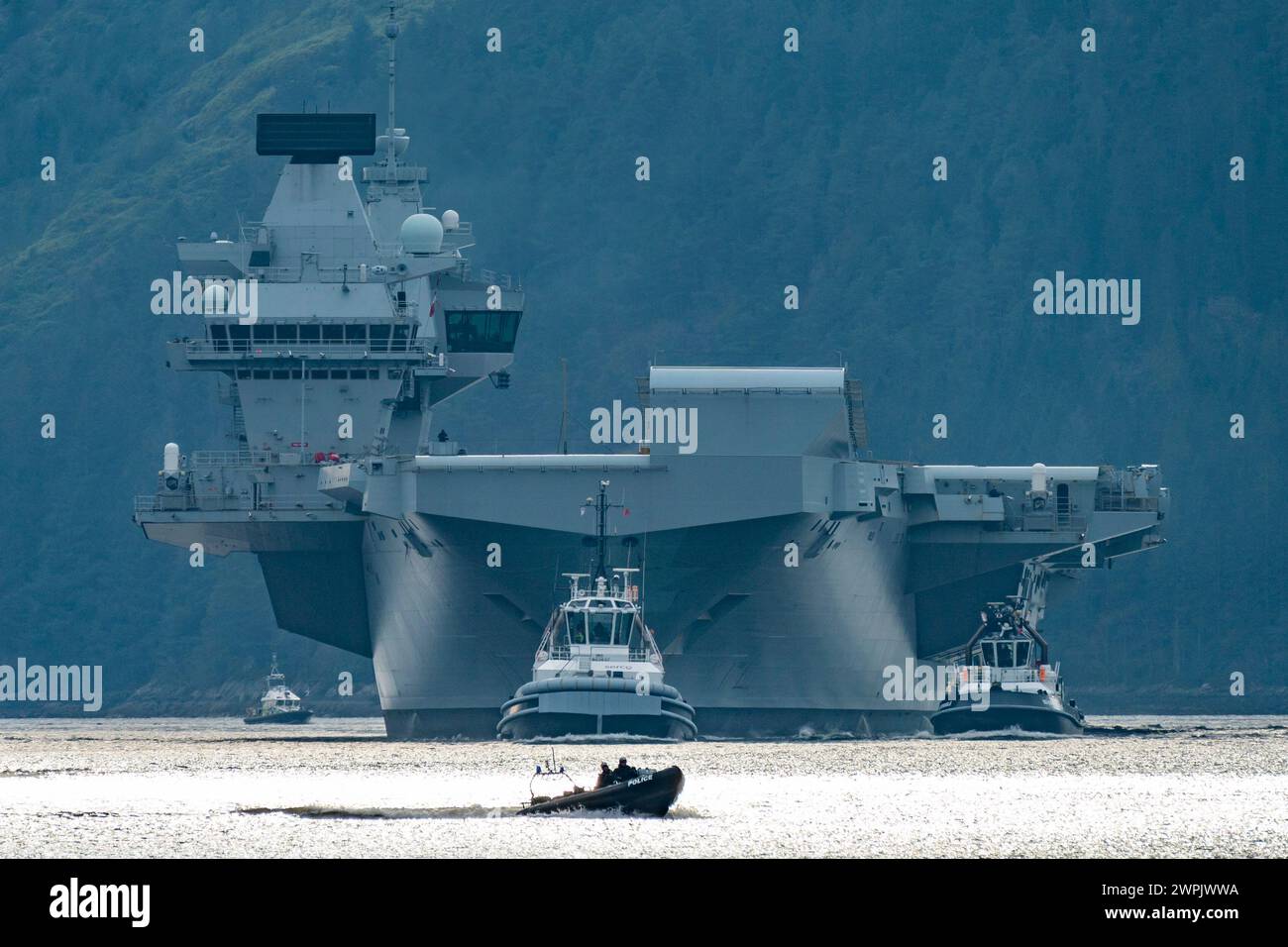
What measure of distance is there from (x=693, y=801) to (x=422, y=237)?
3112 centimetres

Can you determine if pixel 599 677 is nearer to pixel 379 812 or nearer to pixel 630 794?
pixel 379 812

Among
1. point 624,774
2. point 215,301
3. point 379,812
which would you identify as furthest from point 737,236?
point 624,774

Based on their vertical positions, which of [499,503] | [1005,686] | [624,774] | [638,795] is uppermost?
[499,503]

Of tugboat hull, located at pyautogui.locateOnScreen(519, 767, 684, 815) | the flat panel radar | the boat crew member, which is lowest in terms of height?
tugboat hull, located at pyautogui.locateOnScreen(519, 767, 684, 815)

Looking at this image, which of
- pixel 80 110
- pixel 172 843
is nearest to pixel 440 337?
pixel 172 843

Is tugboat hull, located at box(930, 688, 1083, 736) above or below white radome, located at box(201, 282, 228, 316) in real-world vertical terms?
below

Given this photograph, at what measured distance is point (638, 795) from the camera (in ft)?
103

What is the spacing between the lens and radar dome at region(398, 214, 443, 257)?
209ft

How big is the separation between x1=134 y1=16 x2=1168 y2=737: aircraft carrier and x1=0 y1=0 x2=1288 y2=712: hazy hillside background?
67.4 m

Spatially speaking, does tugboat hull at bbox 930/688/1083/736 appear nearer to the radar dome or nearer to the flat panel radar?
the radar dome

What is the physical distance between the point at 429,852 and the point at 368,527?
29.3m

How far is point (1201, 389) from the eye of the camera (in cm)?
15000

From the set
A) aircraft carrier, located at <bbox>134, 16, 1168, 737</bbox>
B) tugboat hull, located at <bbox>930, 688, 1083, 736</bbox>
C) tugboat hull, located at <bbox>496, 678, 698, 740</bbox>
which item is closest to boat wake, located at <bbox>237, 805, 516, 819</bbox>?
tugboat hull, located at <bbox>496, 678, 698, 740</bbox>
